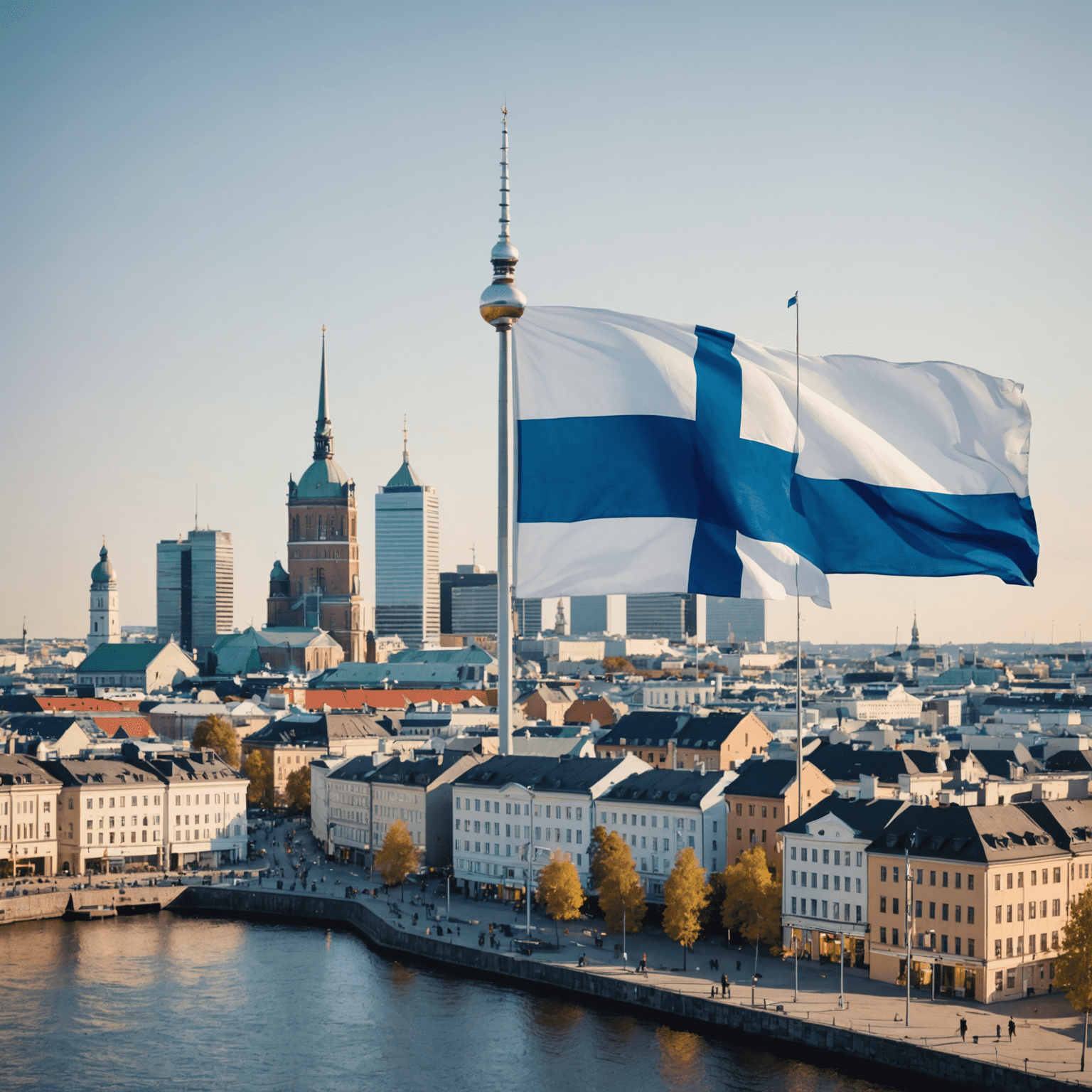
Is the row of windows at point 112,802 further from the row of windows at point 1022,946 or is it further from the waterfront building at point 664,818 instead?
the row of windows at point 1022,946

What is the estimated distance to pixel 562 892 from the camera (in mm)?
70000

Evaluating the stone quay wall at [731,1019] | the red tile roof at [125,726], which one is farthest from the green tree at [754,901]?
the red tile roof at [125,726]

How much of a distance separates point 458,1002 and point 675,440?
37.8m

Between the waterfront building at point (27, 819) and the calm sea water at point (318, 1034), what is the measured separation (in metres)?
24.5

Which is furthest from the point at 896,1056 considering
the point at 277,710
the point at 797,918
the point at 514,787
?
the point at 277,710

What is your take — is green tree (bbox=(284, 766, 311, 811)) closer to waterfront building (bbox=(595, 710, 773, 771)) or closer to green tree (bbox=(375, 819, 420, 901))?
waterfront building (bbox=(595, 710, 773, 771))

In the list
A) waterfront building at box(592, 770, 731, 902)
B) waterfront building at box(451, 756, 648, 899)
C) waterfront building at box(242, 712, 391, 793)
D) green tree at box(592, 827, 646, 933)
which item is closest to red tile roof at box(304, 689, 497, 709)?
waterfront building at box(242, 712, 391, 793)

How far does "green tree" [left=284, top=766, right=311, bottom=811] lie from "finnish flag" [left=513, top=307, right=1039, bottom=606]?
94.4 m

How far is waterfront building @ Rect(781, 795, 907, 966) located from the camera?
62500 millimetres

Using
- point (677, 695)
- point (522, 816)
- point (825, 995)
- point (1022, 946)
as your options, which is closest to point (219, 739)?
point (522, 816)

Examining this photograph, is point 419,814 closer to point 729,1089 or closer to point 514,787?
point 514,787

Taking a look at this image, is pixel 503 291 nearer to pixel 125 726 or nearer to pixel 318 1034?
pixel 318 1034

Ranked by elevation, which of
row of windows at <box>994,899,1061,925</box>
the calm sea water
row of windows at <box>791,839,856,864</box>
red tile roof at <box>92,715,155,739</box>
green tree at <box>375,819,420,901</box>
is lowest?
the calm sea water

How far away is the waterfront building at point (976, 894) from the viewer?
5697cm
